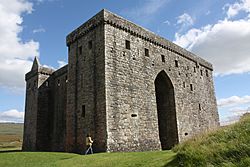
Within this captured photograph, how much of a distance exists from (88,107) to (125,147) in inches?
169

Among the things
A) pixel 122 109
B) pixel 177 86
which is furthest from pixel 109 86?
pixel 177 86

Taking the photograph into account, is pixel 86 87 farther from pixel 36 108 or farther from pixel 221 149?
pixel 221 149

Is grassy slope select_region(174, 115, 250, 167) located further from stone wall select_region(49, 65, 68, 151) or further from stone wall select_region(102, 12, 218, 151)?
stone wall select_region(49, 65, 68, 151)

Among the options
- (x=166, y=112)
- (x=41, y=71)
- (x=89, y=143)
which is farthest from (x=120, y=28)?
(x=41, y=71)

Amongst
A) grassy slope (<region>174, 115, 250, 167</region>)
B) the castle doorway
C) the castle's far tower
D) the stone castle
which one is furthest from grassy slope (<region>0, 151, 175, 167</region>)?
the castle's far tower

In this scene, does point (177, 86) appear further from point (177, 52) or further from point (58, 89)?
point (58, 89)

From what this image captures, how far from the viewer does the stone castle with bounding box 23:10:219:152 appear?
18078mm

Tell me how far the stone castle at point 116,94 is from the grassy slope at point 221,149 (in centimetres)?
875

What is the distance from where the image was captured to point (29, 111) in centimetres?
3069

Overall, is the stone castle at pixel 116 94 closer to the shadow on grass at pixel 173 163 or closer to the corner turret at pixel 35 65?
the corner turret at pixel 35 65

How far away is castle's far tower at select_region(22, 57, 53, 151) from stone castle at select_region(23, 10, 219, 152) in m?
0.11

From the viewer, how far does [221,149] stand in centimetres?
768

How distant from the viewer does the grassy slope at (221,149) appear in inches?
276

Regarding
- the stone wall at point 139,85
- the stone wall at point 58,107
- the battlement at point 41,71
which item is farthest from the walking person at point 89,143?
the battlement at point 41,71
